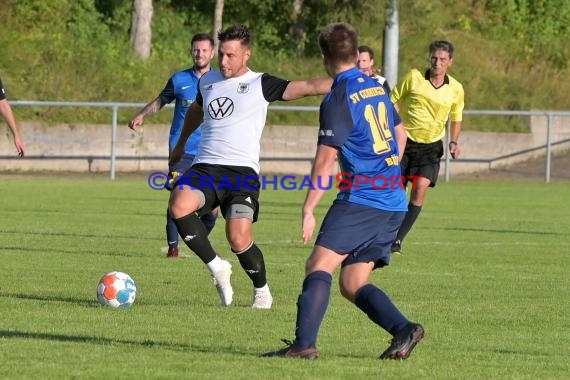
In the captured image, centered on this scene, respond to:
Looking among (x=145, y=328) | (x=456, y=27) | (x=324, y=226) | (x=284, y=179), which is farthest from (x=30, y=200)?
(x=456, y=27)

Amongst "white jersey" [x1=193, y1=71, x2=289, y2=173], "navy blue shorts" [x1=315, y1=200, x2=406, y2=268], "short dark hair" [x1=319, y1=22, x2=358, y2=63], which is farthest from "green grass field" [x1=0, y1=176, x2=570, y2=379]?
"short dark hair" [x1=319, y1=22, x2=358, y2=63]

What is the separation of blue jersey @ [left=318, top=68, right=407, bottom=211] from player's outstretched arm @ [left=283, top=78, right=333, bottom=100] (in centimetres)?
173

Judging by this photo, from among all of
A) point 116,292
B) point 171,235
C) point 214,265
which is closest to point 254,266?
point 214,265

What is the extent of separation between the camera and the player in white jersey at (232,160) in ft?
29.7

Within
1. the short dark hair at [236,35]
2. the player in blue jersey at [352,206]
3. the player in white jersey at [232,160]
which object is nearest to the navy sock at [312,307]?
the player in blue jersey at [352,206]

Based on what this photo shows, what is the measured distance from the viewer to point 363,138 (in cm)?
679

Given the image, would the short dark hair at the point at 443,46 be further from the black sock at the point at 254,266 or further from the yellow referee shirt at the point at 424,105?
the black sock at the point at 254,266

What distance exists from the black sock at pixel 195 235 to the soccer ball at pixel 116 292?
0.52 metres

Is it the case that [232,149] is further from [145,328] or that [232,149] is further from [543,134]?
[543,134]

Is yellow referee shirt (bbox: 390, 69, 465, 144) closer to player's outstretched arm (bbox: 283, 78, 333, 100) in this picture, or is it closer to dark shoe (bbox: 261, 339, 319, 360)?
player's outstretched arm (bbox: 283, 78, 333, 100)

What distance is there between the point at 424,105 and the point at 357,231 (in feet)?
23.8

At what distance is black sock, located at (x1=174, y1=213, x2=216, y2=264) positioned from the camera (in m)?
9.16

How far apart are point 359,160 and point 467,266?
588 centimetres

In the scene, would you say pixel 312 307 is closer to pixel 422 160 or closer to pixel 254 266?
pixel 254 266
